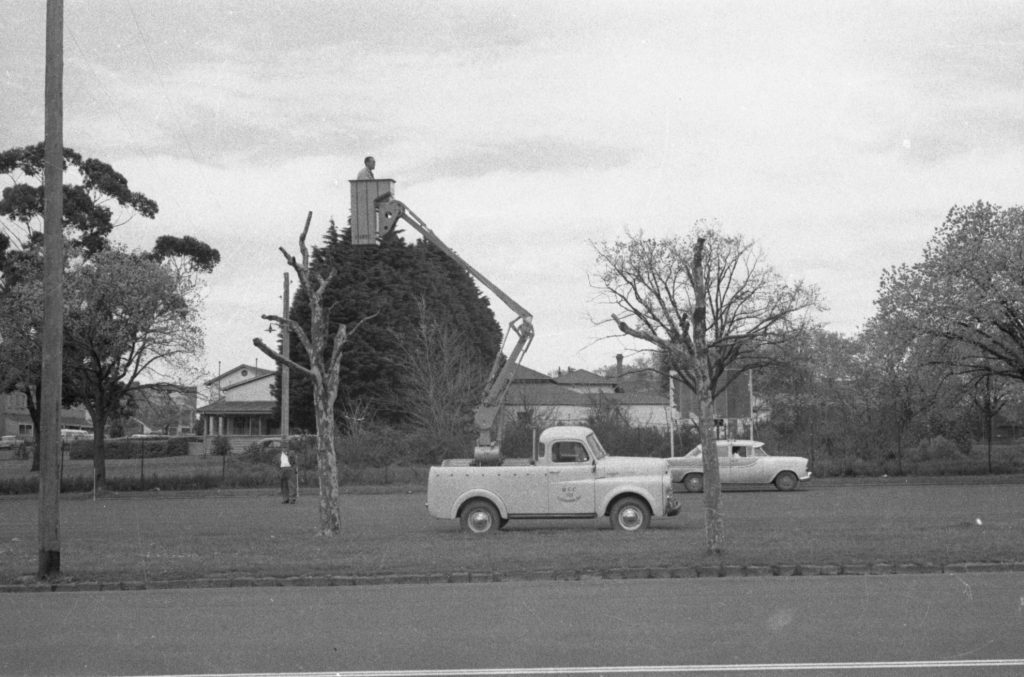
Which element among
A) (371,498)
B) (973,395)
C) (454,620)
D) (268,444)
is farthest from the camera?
(268,444)

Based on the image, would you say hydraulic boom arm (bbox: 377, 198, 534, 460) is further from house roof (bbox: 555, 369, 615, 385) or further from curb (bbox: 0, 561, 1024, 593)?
house roof (bbox: 555, 369, 615, 385)

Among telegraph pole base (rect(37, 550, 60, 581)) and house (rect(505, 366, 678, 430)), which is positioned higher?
house (rect(505, 366, 678, 430))

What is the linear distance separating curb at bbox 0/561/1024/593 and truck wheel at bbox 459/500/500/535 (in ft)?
24.4

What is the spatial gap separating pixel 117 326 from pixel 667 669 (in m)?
Answer: 35.5

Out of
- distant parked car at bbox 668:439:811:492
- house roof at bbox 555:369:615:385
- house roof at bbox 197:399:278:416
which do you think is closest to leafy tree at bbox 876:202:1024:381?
distant parked car at bbox 668:439:811:492

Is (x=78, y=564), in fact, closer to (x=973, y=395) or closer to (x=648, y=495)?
(x=648, y=495)

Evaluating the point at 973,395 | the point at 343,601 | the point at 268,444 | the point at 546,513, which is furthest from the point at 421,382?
the point at 343,601

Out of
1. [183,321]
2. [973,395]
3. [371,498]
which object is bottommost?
[371,498]

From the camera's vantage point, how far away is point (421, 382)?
187 ft

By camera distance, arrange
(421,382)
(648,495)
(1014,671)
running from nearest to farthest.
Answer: (1014,671) → (648,495) → (421,382)

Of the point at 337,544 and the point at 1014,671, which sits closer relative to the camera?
the point at 1014,671

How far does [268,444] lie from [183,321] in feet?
67.2

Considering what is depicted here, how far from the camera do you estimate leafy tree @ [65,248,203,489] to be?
133 feet

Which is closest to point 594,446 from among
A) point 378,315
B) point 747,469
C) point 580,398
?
point 747,469
